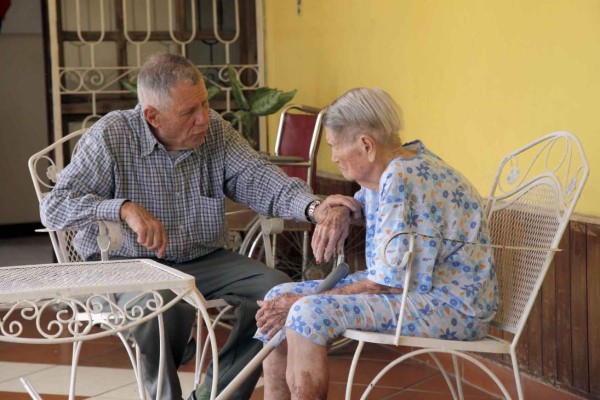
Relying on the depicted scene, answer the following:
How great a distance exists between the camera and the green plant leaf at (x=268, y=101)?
4805 mm

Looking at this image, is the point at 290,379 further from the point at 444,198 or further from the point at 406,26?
the point at 406,26

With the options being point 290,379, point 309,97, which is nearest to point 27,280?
point 290,379

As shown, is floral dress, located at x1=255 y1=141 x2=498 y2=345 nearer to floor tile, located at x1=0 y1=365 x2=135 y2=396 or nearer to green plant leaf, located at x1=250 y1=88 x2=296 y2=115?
floor tile, located at x1=0 y1=365 x2=135 y2=396

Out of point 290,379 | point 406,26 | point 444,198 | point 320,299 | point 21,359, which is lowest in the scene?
point 21,359

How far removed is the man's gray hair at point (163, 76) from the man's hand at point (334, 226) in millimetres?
575

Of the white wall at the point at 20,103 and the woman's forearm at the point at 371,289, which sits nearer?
the woman's forearm at the point at 371,289

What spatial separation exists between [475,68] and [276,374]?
1.46 metres

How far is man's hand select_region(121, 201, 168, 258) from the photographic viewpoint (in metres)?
2.63

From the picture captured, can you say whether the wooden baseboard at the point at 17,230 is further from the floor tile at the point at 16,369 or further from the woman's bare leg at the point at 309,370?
the woman's bare leg at the point at 309,370

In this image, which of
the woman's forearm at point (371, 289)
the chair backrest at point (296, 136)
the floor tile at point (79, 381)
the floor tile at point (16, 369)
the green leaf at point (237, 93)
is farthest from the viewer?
the green leaf at point (237, 93)

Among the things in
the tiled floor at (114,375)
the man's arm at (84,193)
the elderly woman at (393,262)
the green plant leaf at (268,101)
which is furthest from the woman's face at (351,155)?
the green plant leaf at (268,101)

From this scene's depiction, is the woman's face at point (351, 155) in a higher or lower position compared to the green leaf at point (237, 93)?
higher

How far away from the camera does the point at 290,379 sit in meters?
2.31

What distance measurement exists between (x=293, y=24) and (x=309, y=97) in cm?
41
